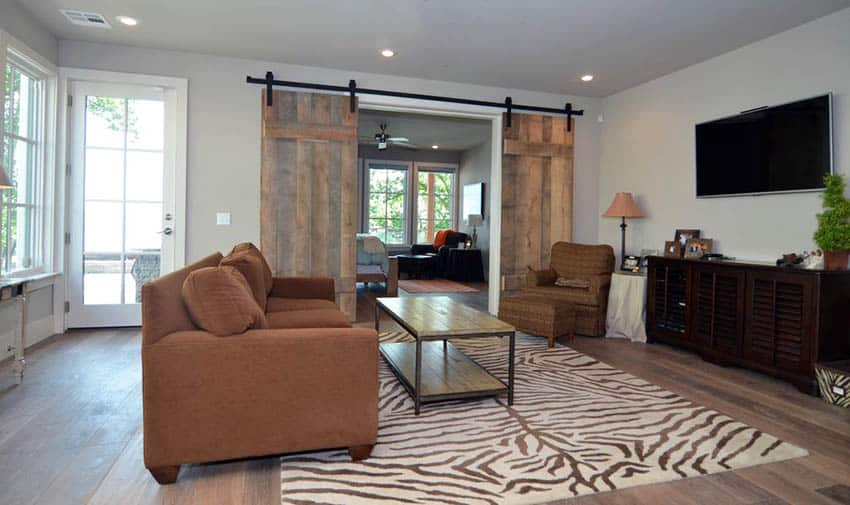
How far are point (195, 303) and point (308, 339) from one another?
0.48 metres

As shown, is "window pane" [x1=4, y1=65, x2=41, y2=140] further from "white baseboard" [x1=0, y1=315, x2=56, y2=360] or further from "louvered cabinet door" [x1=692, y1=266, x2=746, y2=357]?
"louvered cabinet door" [x1=692, y1=266, x2=746, y2=357]

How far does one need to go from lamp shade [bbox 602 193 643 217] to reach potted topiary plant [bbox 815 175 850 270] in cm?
191

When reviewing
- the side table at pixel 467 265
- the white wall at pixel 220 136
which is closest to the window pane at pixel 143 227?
the white wall at pixel 220 136

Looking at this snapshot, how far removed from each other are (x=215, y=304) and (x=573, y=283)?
12.6 feet

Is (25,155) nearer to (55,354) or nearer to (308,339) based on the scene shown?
(55,354)

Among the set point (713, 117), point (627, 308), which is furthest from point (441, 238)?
point (713, 117)

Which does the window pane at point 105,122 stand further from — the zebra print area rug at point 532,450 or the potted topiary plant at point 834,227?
the potted topiary plant at point 834,227

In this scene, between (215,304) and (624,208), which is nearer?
(215,304)

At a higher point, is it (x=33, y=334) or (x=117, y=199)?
(x=117, y=199)

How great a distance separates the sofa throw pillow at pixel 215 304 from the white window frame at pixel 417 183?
28.9 ft

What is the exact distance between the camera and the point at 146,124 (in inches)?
185

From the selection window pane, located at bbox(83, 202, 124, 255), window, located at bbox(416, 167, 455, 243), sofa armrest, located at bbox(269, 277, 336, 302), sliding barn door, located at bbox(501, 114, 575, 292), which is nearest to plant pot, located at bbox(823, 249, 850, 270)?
sliding barn door, located at bbox(501, 114, 575, 292)

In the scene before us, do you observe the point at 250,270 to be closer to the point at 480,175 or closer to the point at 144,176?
the point at 144,176

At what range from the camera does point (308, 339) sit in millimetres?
2047
